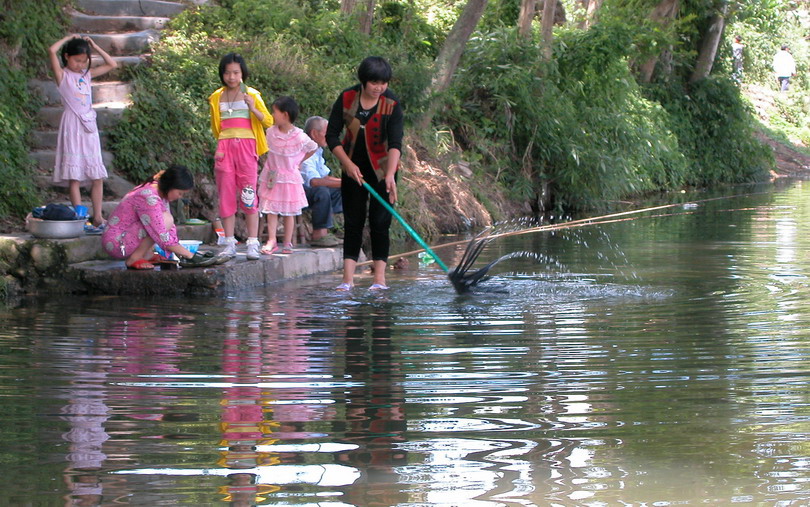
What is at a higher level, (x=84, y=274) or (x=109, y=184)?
(x=109, y=184)

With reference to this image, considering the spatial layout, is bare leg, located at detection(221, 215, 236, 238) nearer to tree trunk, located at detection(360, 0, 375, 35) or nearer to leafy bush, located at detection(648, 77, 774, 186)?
tree trunk, located at detection(360, 0, 375, 35)

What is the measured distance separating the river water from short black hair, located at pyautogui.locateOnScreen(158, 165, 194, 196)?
2.93 feet

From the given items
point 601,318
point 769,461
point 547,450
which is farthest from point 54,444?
point 601,318

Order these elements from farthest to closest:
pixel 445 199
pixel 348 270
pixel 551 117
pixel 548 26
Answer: pixel 548 26 < pixel 551 117 < pixel 445 199 < pixel 348 270

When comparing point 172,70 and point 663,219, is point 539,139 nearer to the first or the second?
point 663,219

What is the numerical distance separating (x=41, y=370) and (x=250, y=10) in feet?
32.3

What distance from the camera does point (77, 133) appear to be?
9.06 meters

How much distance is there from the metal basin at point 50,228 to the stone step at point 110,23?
5078 mm

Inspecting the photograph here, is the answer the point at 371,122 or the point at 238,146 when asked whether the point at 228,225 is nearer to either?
the point at 238,146

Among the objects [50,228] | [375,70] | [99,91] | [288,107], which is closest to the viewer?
[375,70]

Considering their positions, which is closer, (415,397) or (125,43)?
(415,397)

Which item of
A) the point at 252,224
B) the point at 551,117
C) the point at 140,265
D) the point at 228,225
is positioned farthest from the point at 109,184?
the point at 551,117

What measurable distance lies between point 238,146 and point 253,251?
861 mm

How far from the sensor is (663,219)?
49.5ft
